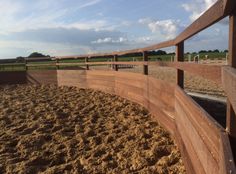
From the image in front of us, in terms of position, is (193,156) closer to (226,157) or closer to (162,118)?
(226,157)

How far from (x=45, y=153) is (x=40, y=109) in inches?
129

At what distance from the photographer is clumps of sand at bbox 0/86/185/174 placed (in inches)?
153

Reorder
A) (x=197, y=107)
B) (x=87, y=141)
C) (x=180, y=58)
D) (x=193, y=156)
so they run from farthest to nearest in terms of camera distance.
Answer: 1. (x=87, y=141)
2. (x=180, y=58)
3. (x=193, y=156)
4. (x=197, y=107)

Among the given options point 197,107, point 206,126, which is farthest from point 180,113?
point 206,126

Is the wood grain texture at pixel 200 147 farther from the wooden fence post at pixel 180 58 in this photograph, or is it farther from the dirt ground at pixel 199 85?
the dirt ground at pixel 199 85

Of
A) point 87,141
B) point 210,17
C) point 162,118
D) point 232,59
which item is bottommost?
point 87,141

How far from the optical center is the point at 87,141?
194 inches

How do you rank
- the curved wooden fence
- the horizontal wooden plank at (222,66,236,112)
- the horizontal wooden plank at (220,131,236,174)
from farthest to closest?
the curved wooden fence, the horizontal wooden plank at (220,131,236,174), the horizontal wooden plank at (222,66,236,112)

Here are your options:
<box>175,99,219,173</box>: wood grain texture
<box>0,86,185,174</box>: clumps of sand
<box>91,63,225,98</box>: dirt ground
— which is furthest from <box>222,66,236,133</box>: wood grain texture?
<box>91,63,225,98</box>: dirt ground

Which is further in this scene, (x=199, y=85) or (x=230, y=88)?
(x=199, y=85)

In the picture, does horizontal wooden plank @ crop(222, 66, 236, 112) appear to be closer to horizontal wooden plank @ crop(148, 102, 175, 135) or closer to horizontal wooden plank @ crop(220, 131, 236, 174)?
horizontal wooden plank @ crop(220, 131, 236, 174)

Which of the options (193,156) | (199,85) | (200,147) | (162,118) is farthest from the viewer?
(199,85)

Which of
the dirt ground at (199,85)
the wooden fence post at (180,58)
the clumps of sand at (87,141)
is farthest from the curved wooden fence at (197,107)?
the dirt ground at (199,85)

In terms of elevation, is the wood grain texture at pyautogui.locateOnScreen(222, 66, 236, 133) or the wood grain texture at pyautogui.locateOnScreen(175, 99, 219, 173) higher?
the wood grain texture at pyautogui.locateOnScreen(222, 66, 236, 133)
